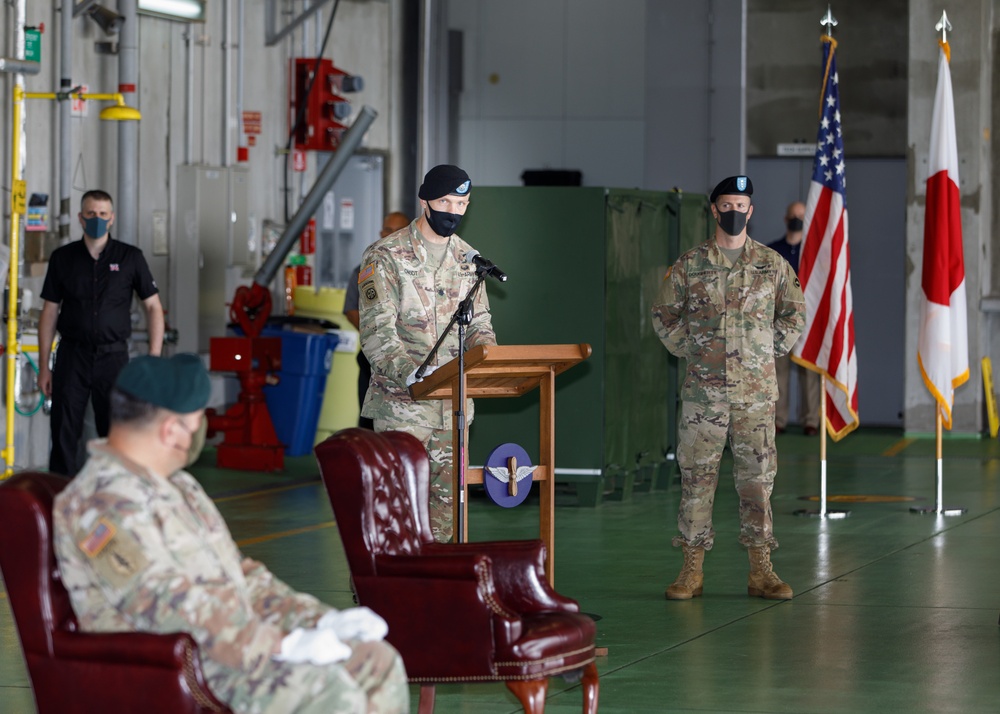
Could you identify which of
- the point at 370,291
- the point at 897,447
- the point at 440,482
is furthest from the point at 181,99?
the point at 440,482

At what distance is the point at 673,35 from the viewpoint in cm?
1460

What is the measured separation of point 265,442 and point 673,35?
235 inches

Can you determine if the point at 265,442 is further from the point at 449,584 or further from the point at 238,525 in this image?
the point at 449,584

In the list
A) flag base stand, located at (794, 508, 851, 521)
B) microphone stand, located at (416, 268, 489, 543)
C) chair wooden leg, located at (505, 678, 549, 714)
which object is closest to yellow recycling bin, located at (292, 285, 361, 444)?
flag base stand, located at (794, 508, 851, 521)

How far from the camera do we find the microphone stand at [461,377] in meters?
4.62

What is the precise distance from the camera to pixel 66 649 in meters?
3.32

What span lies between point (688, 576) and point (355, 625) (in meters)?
3.56

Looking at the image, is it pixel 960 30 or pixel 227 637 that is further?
pixel 960 30

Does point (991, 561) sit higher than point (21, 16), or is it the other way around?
point (21, 16)

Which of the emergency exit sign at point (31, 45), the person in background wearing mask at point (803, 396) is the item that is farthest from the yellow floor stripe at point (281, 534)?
the person in background wearing mask at point (803, 396)

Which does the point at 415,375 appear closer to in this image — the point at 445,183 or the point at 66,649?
the point at 445,183

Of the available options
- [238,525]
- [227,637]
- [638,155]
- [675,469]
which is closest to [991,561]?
[675,469]

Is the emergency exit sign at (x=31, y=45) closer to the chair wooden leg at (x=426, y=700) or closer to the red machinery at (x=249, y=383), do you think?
the red machinery at (x=249, y=383)

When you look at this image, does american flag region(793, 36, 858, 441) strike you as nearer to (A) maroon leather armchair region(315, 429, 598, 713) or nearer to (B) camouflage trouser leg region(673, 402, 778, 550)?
(B) camouflage trouser leg region(673, 402, 778, 550)
